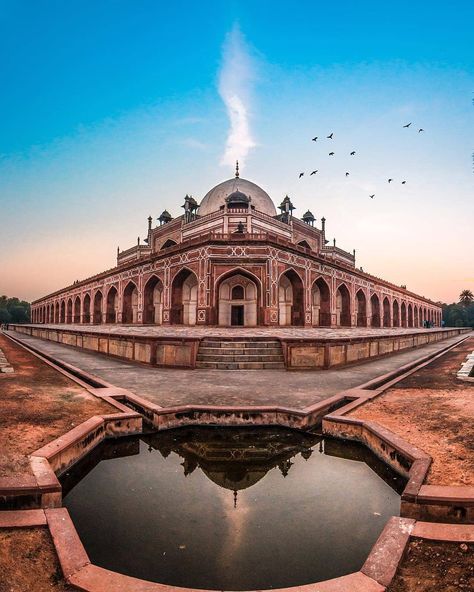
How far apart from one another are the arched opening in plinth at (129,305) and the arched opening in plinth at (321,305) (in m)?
13.5

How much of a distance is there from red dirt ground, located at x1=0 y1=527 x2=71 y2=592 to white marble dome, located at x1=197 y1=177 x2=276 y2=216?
29080 millimetres

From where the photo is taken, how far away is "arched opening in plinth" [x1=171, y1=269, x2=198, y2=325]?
22.5m

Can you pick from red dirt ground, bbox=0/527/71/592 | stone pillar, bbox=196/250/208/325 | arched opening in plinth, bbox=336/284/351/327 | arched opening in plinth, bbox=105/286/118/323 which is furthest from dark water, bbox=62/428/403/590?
arched opening in plinth, bbox=105/286/118/323

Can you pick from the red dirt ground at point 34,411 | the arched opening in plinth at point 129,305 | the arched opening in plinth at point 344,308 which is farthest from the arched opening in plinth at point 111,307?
the red dirt ground at point 34,411

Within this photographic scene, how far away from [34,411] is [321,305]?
2300 centimetres

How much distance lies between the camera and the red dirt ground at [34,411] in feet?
9.47

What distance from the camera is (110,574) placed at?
5.35ft

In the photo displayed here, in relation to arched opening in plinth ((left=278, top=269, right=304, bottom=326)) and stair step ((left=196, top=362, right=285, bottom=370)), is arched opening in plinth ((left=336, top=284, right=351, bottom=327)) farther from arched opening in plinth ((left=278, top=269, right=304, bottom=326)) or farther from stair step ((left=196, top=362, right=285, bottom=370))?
stair step ((left=196, top=362, right=285, bottom=370))

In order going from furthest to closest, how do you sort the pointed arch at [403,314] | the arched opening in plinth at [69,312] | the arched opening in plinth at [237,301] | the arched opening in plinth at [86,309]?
1. the arched opening in plinth at [69,312]
2. the pointed arch at [403,314]
3. the arched opening in plinth at [86,309]
4. the arched opening in plinth at [237,301]

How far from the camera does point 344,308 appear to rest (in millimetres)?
28188

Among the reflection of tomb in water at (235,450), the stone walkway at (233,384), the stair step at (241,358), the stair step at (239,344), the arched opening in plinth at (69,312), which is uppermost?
the arched opening in plinth at (69,312)

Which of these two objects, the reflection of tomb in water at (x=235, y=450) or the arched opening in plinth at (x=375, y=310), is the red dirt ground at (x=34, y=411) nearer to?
the reflection of tomb in water at (x=235, y=450)

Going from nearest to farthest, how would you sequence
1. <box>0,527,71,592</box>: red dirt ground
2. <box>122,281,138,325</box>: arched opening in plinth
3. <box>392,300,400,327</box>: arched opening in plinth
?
<box>0,527,71,592</box>: red dirt ground → <box>122,281,138,325</box>: arched opening in plinth → <box>392,300,400,327</box>: arched opening in plinth

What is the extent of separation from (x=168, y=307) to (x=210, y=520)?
20.5 metres
